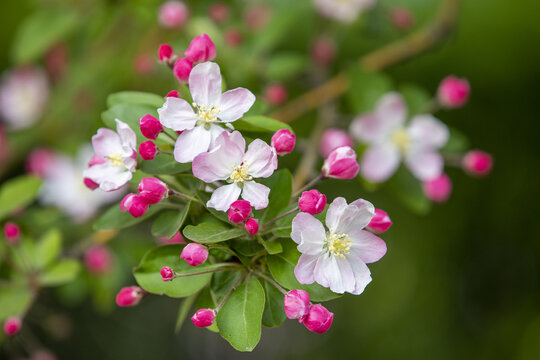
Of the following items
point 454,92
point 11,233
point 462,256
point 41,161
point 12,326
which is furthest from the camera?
point 462,256

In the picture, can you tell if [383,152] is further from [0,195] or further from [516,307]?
[516,307]

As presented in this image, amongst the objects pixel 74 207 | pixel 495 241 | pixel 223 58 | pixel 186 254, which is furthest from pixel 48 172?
pixel 495 241

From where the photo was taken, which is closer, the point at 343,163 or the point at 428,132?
the point at 343,163

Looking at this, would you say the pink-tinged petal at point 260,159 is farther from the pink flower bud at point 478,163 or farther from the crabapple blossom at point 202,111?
the pink flower bud at point 478,163

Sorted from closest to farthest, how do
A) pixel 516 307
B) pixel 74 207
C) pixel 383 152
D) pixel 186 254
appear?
pixel 186 254
pixel 383 152
pixel 74 207
pixel 516 307

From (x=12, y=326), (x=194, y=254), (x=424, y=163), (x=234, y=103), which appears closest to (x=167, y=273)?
(x=194, y=254)

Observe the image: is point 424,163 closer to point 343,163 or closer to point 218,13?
point 343,163
